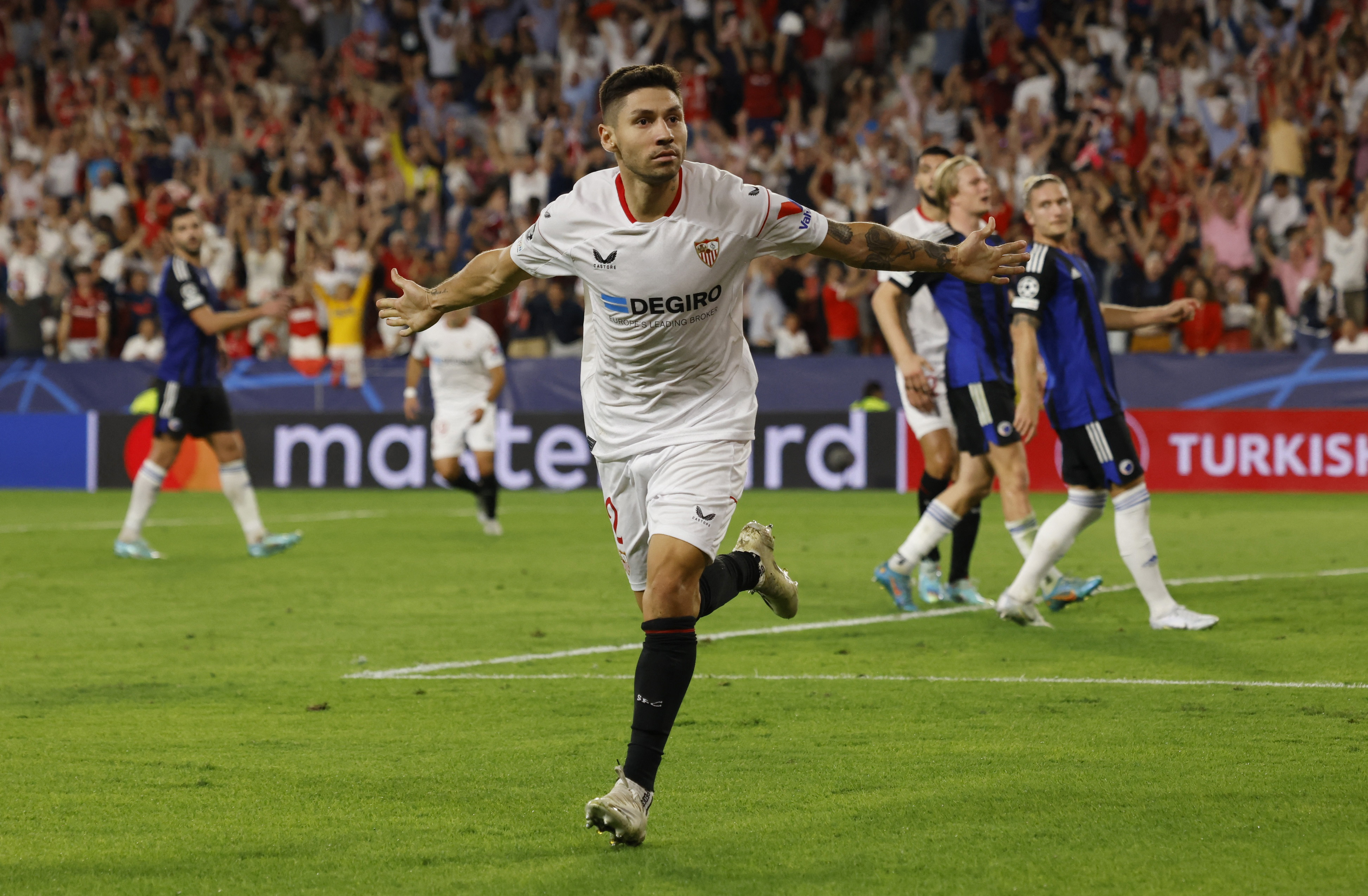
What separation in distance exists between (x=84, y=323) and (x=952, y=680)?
1835 centimetres

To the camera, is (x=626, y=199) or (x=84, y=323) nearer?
(x=626, y=199)

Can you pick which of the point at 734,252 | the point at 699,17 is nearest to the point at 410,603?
the point at 734,252

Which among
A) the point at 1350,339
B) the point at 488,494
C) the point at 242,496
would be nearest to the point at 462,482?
the point at 488,494

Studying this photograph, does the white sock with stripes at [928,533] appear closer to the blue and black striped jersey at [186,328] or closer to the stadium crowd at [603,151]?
the blue and black striped jersey at [186,328]

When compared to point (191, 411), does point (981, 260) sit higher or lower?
higher

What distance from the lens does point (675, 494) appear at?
502 cm

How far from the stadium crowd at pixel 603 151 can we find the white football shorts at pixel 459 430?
604cm

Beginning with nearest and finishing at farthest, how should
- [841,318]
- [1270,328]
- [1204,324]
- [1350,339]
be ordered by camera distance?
[1350,339]
[1204,324]
[1270,328]
[841,318]

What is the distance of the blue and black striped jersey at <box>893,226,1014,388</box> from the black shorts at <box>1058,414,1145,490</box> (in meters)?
0.95

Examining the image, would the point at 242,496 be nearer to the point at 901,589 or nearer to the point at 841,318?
the point at 901,589

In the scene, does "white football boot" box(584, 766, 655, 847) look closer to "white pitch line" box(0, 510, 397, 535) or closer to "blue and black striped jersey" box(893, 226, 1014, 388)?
"blue and black striped jersey" box(893, 226, 1014, 388)

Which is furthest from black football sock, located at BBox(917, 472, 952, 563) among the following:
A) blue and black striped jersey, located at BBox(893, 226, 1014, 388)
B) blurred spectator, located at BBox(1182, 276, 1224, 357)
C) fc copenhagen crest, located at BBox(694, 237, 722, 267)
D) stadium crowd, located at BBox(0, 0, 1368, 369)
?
blurred spectator, located at BBox(1182, 276, 1224, 357)

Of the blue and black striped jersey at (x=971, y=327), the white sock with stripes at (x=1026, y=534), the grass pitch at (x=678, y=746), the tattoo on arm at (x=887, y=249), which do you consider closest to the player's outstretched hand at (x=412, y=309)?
the tattoo on arm at (x=887, y=249)

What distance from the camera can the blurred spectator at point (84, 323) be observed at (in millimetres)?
22547
